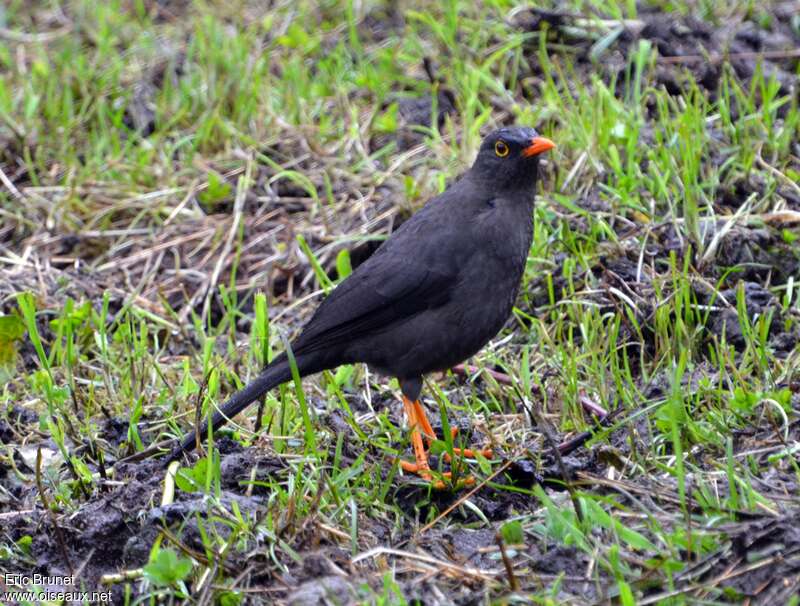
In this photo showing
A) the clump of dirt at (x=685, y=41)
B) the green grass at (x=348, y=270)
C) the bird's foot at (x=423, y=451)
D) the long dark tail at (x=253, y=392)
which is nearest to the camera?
the green grass at (x=348, y=270)

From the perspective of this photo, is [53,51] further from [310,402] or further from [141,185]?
[310,402]

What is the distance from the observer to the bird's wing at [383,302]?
15.8 ft

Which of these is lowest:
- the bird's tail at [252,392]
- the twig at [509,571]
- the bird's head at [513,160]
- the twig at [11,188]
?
the twig at [11,188]

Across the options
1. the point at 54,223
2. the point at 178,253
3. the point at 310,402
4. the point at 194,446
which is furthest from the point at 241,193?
the point at 194,446

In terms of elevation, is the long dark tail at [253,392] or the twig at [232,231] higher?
the long dark tail at [253,392]

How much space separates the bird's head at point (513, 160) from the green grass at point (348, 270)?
724mm

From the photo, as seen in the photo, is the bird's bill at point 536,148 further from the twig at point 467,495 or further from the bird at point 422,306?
the twig at point 467,495

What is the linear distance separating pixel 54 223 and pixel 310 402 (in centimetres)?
253

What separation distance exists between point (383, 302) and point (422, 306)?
165 mm

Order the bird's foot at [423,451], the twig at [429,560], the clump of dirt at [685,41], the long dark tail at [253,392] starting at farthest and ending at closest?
the clump of dirt at [685,41] < the long dark tail at [253,392] < the bird's foot at [423,451] < the twig at [429,560]

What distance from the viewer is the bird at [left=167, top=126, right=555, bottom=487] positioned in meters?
4.75

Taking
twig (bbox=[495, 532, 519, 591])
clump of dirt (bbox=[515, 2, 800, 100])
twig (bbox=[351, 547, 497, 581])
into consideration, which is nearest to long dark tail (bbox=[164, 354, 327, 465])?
twig (bbox=[351, 547, 497, 581])

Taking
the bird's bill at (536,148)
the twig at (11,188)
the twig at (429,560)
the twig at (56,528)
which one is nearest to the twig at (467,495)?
the twig at (429,560)

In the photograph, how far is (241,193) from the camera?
6883 millimetres
